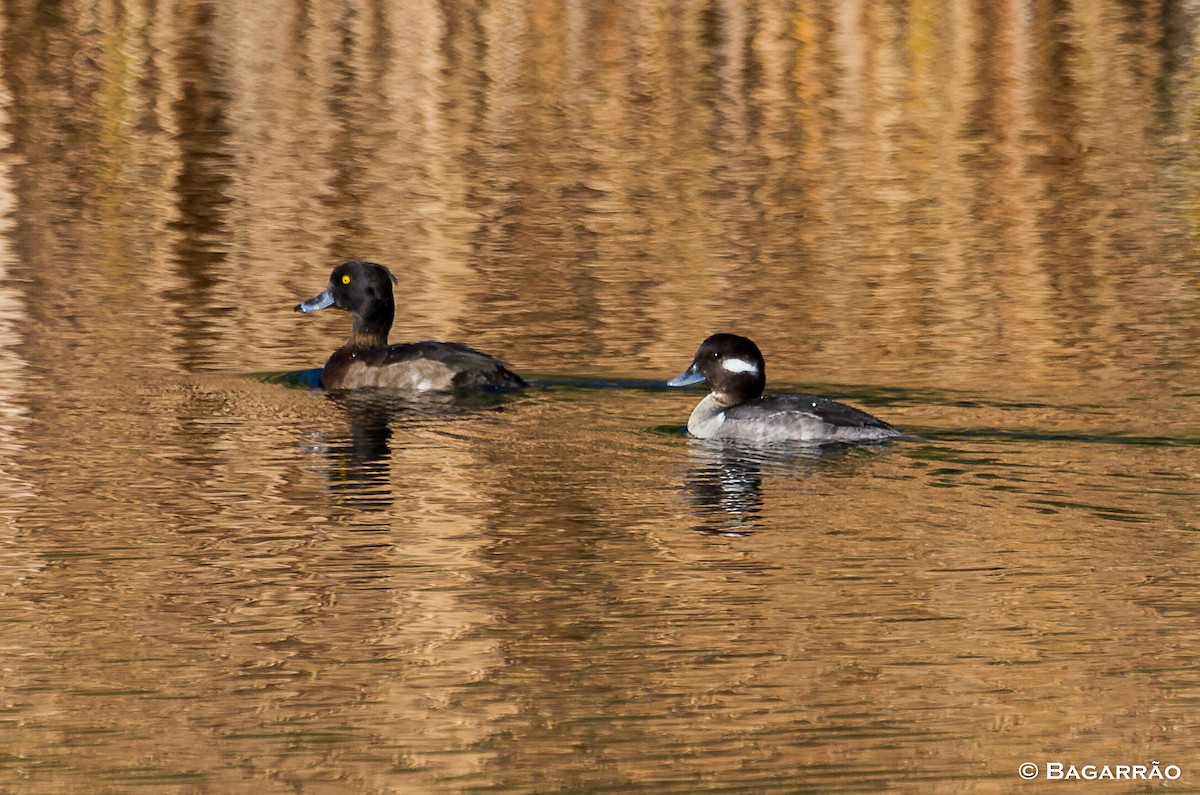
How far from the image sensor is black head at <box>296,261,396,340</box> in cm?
1582

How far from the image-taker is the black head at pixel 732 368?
1352cm

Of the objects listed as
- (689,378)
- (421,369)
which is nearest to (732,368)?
(689,378)

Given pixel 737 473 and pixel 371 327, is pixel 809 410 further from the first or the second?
pixel 371 327

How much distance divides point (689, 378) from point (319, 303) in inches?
147

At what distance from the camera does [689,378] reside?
13820mm

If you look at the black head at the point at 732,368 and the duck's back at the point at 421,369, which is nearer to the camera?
the black head at the point at 732,368

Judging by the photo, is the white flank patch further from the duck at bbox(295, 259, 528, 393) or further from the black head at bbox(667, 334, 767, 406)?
the duck at bbox(295, 259, 528, 393)

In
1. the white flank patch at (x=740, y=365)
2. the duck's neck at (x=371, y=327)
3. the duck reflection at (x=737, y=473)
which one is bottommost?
the duck reflection at (x=737, y=473)

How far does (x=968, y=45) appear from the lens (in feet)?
123

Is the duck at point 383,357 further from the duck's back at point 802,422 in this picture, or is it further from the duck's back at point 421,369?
the duck's back at point 802,422

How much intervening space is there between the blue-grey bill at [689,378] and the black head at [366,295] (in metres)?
2.87

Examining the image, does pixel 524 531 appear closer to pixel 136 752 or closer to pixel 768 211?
pixel 136 752

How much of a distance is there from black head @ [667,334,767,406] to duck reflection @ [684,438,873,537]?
650 mm

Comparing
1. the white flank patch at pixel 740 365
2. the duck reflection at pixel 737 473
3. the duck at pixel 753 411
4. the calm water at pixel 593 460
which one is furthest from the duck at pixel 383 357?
the duck reflection at pixel 737 473
